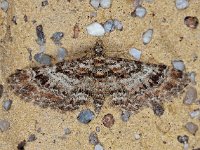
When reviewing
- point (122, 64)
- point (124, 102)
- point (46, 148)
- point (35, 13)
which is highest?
point (35, 13)

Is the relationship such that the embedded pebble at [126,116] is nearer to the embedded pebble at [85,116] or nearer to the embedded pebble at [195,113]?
the embedded pebble at [85,116]

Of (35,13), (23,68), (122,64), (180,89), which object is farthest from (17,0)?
(180,89)

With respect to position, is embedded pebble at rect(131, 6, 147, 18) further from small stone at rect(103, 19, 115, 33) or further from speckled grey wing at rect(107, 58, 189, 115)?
speckled grey wing at rect(107, 58, 189, 115)

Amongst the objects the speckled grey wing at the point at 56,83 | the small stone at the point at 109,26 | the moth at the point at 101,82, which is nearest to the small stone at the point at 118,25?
the small stone at the point at 109,26

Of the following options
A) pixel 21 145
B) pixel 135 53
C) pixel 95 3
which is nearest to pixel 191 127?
pixel 135 53

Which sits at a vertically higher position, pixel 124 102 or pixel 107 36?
pixel 107 36

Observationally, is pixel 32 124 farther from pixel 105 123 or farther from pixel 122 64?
pixel 122 64

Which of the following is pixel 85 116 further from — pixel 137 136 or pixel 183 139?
pixel 183 139
